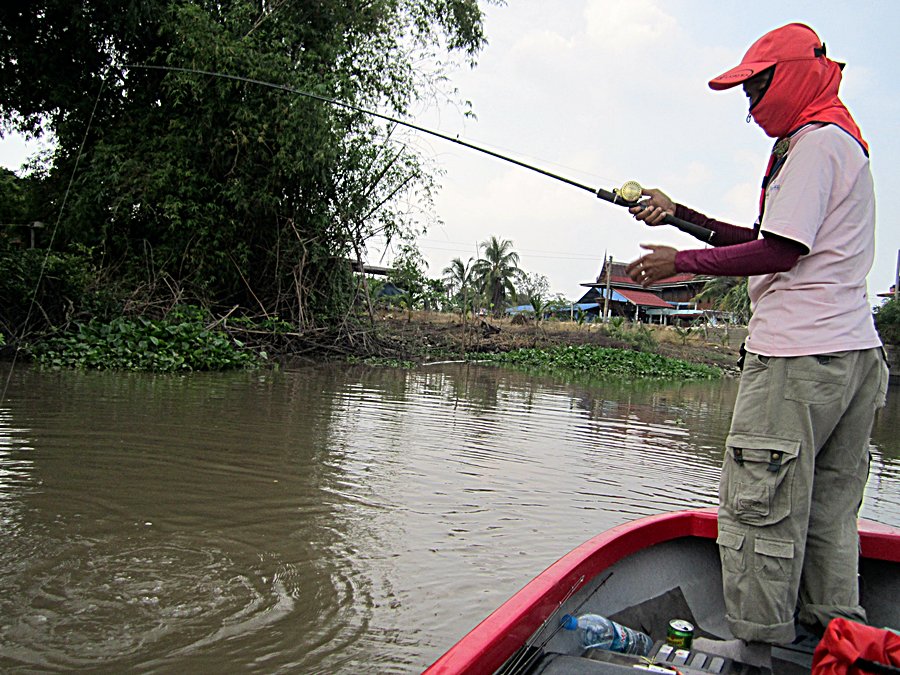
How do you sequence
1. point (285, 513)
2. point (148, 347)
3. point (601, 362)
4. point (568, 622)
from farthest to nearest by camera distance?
point (601, 362), point (148, 347), point (285, 513), point (568, 622)

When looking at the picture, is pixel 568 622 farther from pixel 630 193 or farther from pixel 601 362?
pixel 601 362

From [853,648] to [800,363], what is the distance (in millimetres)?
706

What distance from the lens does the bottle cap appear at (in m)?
1.93

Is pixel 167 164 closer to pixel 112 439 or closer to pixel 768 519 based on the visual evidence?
pixel 112 439

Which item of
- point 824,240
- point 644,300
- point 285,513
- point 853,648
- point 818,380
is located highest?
point 644,300

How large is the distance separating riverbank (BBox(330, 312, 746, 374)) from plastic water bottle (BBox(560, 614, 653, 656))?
494 inches

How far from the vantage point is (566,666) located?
1.70m

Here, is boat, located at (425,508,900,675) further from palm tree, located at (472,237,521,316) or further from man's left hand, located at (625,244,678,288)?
palm tree, located at (472,237,521,316)

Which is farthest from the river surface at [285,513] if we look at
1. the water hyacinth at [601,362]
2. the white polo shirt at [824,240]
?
the water hyacinth at [601,362]

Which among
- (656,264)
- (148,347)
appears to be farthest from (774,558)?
(148,347)

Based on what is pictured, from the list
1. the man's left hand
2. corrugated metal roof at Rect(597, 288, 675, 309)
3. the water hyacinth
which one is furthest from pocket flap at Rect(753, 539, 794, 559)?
corrugated metal roof at Rect(597, 288, 675, 309)

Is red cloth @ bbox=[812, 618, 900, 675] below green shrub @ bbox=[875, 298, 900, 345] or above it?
below

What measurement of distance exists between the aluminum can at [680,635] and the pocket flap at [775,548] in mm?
372

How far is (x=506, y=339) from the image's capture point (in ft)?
65.6
